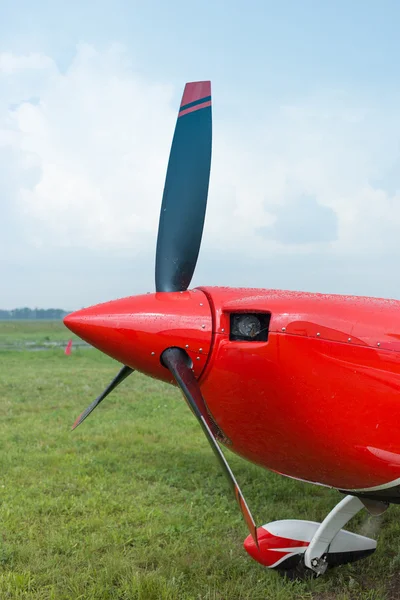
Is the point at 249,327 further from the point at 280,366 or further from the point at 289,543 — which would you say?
the point at 289,543

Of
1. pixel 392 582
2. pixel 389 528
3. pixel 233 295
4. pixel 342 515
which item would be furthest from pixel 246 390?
pixel 389 528

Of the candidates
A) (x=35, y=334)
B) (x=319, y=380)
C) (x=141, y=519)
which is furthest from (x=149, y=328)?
(x=35, y=334)

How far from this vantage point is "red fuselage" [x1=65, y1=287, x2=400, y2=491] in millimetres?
3400

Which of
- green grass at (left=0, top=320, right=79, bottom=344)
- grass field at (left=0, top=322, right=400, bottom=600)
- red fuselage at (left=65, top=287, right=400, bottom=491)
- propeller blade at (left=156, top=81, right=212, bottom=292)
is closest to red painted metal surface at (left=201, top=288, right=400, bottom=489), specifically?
red fuselage at (left=65, top=287, right=400, bottom=491)

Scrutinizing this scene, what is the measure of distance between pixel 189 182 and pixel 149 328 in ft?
4.25

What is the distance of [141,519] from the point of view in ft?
17.8

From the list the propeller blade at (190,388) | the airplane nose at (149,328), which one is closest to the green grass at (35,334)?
the airplane nose at (149,328)

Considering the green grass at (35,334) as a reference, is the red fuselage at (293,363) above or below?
above

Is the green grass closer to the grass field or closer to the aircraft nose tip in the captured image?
the grass field

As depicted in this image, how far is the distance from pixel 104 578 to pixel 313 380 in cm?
250

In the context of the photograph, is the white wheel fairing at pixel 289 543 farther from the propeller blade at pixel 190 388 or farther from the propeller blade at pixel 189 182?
the propeller blade at pixel 189 182

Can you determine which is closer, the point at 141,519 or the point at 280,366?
the point at 280,366

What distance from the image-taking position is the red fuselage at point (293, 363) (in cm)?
340

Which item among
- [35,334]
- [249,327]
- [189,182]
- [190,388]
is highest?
[189,182]
